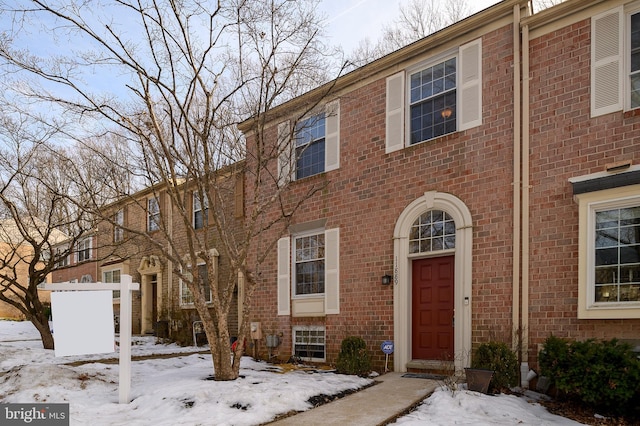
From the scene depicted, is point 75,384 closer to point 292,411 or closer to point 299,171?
point 292,411

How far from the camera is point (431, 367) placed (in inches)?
303

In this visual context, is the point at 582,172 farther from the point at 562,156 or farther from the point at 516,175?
the point at 516,175

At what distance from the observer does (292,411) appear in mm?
5762

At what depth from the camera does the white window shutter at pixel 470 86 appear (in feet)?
25.0

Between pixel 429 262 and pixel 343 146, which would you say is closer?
pixel 429 262

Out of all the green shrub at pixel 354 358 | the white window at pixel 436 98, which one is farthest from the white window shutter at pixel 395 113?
the green shrub at pixel 354 358

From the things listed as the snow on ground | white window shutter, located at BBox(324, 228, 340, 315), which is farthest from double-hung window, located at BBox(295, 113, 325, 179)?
the snow on ground

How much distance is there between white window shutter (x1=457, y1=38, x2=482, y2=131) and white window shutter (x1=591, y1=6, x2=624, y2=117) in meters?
1.66

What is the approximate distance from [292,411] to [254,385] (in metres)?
0.97

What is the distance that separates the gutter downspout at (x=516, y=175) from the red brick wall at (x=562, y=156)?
0.64ft

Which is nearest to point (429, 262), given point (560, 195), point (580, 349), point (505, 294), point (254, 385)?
point (505, 294)

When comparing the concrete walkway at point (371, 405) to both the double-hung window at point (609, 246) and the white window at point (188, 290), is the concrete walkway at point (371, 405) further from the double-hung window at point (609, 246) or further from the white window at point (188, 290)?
the white window at point (188, 290)

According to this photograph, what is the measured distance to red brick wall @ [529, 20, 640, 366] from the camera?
6246 millimetres

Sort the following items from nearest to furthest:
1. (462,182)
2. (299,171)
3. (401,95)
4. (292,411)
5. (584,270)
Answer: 1. (292,411)
2. (584,270)
3. (462,182)
4. (401,95)
5. (299,171)
